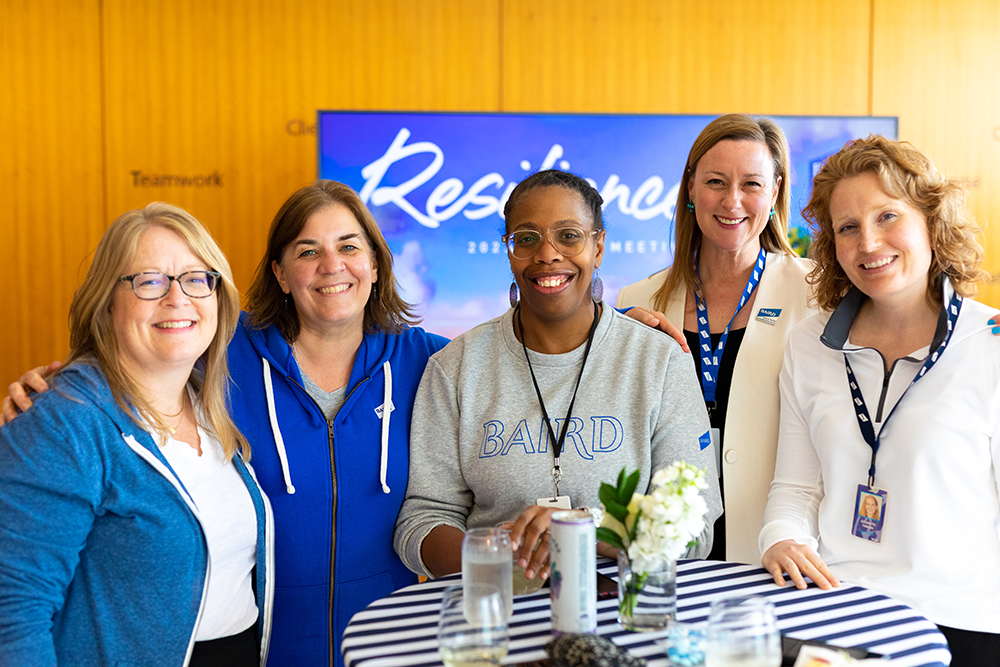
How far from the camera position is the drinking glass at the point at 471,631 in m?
1.25

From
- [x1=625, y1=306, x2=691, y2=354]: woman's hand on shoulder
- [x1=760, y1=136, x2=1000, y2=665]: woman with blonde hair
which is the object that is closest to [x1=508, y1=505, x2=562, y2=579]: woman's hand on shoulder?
[x1=760, y1=136, x2=1000, y2=665]: woman with blonde hair

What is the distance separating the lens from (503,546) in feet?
4.47

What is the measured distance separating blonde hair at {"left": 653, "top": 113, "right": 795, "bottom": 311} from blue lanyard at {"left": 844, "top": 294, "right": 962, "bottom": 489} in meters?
0.76

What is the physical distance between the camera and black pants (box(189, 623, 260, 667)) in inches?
67.1

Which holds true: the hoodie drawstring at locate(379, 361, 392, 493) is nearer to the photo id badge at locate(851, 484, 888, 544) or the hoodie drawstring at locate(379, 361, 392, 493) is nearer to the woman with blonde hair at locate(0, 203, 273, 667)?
the woman with blonde hair at locate(0, 203, 273, 667)

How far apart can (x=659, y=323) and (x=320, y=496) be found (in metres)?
1.07

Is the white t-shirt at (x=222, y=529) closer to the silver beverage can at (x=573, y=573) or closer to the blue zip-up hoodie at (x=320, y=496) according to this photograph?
the blue zip-up hoodie at (x=320, y=496)

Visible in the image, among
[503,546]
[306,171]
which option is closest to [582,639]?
[503,546]

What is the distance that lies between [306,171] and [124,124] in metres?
0.99

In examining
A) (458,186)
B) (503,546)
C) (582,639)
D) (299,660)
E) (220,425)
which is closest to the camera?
(582,639)

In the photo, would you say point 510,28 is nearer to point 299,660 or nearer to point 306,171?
point 306,171

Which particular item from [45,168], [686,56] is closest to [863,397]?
[686,56]

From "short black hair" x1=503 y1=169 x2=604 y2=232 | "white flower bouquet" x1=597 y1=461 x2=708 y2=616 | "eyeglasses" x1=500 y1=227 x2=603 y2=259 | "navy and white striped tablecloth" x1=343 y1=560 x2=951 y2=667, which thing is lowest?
"navy and white striped tablecloth" x1=343 y1=560 x2=951 y2=667

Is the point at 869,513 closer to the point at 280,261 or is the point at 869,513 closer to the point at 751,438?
the point at 751,438
